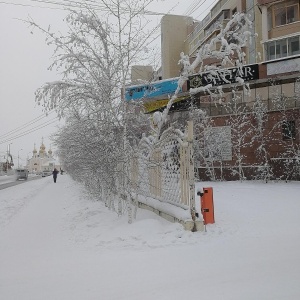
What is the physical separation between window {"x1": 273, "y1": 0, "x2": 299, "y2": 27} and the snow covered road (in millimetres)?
18583

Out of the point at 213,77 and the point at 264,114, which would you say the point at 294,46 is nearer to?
the point at 264,114

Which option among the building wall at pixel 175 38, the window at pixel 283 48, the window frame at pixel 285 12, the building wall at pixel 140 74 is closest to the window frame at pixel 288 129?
the window at pixel 283 48

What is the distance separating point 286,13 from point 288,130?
10.3 meters

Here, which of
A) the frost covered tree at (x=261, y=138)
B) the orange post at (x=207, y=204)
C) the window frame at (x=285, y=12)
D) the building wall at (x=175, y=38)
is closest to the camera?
the orange post at (x=207, y=204)

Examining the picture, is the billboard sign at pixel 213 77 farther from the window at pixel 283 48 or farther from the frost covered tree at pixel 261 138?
the window at pixel 283 48

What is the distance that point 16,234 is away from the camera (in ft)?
27.6

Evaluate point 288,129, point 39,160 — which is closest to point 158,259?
point 288,129

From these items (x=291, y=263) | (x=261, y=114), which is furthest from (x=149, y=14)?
(x=261, y=114)

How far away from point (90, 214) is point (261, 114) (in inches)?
421

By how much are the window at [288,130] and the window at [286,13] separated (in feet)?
31.0

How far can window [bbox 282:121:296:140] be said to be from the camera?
57.0ft

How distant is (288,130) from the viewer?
1738cm

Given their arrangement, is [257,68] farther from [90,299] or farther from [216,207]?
[90,299]

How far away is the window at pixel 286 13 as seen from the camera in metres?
23.1
